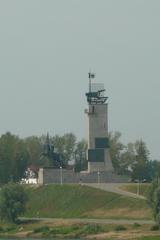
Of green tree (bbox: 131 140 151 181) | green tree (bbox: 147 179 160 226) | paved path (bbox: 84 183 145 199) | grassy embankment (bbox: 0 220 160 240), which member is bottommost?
grassy embankment (bbox: 0 220 160 240)

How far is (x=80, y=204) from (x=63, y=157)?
106 feet

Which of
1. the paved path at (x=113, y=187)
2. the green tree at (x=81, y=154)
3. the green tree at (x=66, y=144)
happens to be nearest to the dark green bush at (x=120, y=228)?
the paved path at (x=113, y=187)

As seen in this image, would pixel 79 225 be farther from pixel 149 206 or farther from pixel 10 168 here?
pixel 10 168

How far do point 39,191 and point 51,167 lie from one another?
7.76 meters

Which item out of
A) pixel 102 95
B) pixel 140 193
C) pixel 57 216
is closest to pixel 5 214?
pixel 57 216

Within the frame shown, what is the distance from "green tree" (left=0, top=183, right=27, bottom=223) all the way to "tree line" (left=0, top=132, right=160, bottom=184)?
27060 millimetres

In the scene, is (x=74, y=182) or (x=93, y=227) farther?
(x=74, y=182)

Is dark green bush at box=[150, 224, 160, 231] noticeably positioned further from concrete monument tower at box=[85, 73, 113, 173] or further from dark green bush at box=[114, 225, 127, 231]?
concrete monument tower at box=[85, 73, 113, 173]

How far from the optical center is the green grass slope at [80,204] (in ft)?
381

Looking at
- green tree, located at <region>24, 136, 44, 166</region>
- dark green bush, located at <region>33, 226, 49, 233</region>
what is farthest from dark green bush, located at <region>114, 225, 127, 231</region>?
green tree, located at <region>24, 136, 44, 166</region>

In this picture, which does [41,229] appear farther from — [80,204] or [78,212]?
[80,204]

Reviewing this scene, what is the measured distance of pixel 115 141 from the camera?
538 feet

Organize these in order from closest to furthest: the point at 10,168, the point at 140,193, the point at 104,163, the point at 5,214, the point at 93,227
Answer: the point at 93,227 → the point at 5,214 → the point at 140,193 → the point at 104,163 → the point at 10,168

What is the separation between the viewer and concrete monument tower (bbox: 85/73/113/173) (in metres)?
135
